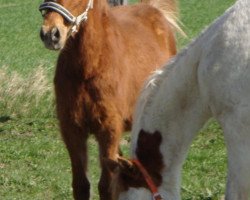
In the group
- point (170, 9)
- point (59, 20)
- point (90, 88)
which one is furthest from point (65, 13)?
point (170, 9)

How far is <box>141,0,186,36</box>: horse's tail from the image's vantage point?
7883 millimetres

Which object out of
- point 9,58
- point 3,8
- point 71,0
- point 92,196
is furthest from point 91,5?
point 3,8

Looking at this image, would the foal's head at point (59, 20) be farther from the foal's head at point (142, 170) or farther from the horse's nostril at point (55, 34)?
the foal's head at point (142, 170)

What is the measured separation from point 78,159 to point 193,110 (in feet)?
6.01

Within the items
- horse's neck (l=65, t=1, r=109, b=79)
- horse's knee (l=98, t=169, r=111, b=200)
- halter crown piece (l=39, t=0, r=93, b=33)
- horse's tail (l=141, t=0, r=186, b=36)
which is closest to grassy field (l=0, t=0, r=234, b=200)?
horse's knee (l=98, t=169, r=111, b=200)

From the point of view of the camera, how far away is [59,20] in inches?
210

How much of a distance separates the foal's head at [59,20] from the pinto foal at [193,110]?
1.04 metres

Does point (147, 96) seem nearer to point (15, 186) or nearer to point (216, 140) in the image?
point (15, 186)

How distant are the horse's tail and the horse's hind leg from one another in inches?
156

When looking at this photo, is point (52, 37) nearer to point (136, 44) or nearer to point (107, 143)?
point (107, 143)

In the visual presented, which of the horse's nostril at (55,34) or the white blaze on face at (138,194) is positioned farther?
the horse's nostril at (55,34)

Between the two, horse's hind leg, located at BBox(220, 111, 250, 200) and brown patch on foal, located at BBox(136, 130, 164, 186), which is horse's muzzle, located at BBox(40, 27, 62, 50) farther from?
horse's hind leg, located at BBox(220, 111, 250, 200)

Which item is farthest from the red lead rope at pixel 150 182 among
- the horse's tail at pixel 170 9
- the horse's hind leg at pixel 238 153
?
the horse's tail at pixel 170 9

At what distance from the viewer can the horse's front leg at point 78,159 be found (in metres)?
5.85
